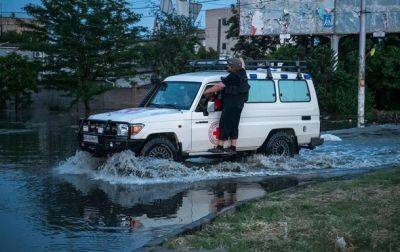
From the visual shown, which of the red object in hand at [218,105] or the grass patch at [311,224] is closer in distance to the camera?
the grass patch at [311,224]

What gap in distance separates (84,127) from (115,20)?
19890 mm

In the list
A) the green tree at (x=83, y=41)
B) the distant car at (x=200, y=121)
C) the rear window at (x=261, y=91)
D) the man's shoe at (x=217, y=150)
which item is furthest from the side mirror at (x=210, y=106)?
the green tree at (x=83, y=41)

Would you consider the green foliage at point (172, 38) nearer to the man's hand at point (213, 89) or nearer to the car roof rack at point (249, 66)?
the car roof rack at point (249, 66)

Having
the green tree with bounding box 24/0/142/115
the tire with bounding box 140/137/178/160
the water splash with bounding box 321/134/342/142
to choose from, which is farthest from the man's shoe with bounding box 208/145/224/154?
the green tree with bounding box 24/0/142/115

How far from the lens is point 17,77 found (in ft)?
104

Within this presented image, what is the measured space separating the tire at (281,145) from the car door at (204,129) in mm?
1630

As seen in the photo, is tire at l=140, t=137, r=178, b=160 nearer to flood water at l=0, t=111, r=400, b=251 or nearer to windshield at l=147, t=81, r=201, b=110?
flood water at l=0, t=111, r=400, b=251

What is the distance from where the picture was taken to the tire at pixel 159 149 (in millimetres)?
11000

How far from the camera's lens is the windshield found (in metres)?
12.0

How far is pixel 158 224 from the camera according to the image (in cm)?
775

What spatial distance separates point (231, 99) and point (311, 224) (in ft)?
16.7

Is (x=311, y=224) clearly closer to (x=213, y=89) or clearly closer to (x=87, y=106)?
(x=213, y=89)

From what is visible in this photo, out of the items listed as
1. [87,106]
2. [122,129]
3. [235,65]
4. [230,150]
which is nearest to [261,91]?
[235,65]

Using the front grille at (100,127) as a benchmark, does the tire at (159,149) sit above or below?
below
